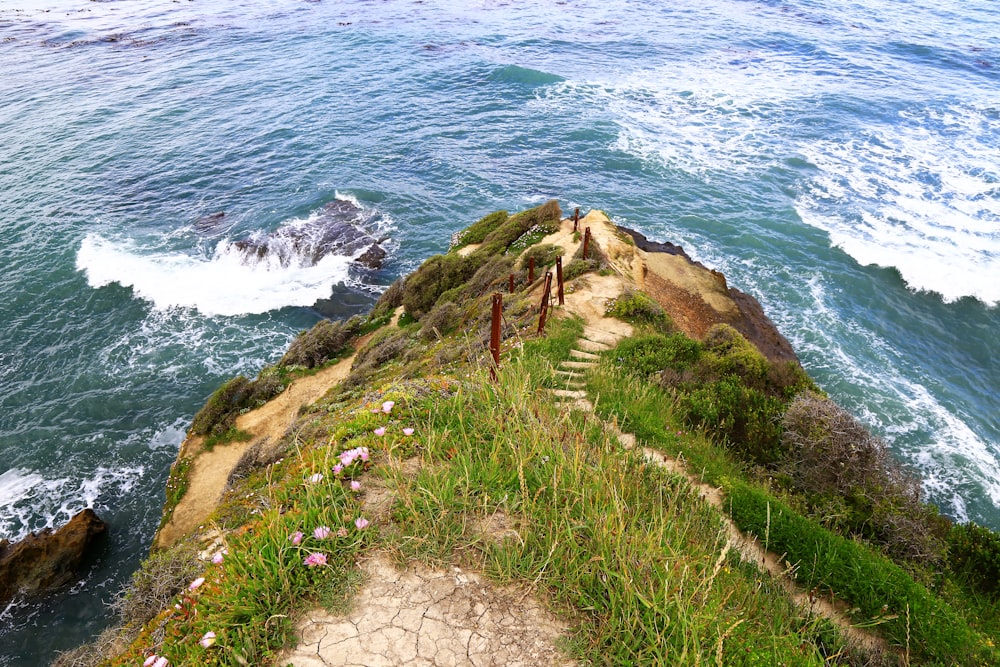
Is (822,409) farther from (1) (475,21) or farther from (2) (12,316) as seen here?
(1) (475,21)

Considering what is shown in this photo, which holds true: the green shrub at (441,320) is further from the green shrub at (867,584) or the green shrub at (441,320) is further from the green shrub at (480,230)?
the green shrub at (867,584)

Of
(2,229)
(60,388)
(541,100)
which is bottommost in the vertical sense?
(60,388)

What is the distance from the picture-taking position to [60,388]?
1775cm

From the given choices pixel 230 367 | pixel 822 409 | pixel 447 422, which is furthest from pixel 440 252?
pixel 447 422

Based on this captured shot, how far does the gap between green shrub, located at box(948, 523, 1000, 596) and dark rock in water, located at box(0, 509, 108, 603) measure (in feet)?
57.0

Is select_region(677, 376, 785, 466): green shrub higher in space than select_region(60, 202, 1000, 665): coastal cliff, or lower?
lower

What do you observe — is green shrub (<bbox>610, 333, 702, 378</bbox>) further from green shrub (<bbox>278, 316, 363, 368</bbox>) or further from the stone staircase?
green shrub (<bbox>278, 316, 363, 368</bbox>)

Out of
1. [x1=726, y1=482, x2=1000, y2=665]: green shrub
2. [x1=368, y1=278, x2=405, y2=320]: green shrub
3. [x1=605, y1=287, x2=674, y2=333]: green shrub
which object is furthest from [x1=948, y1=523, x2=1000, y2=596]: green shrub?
[x1=368, y1=278, x2=405, y2=320]: green shrub

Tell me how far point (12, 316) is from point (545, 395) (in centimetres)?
2310

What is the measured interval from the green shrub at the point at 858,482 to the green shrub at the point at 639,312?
11.8 ft

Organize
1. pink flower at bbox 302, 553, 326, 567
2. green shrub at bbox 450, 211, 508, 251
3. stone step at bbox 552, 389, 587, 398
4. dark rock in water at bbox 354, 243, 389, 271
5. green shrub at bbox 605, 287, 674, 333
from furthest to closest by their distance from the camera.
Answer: dark rock in water at bbox 354, 243, 389, 271 → green shrub at bbox 450, 211, 508, 251 → green shrub at bbox 605, 287, 674, 333 → stone step at bbox 552, 389, 587, 398 → pink flower at bbox 302, 553, 326, 567

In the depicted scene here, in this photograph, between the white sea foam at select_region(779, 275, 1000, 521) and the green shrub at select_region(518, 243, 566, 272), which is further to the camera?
the green shrub at select_region(518, 243, 566, 272)

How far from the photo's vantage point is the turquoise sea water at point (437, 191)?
16.1m

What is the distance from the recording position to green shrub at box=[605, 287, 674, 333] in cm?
1225
